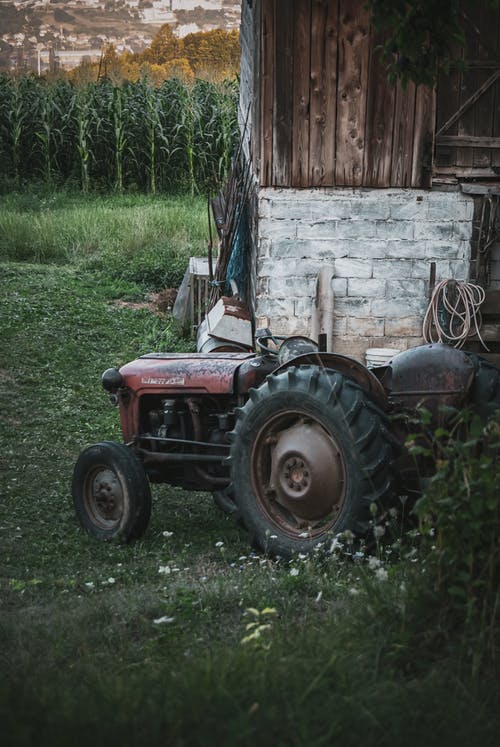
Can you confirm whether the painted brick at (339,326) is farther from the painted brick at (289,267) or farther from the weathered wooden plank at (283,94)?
the weathered wooden plank at (283,94)

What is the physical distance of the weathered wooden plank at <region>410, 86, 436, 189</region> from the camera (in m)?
9.26

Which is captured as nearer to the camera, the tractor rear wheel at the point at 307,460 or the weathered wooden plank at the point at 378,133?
the tractor rear wheel at the point at 307,460

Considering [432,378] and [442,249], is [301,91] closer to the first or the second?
[442,249]

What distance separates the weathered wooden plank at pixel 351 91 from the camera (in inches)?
357

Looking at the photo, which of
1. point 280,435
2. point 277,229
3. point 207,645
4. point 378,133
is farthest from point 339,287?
point 207,645

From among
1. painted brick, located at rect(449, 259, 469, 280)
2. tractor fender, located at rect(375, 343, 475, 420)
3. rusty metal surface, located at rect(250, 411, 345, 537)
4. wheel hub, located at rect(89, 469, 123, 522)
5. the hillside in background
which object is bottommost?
wheel hub, located at rect(89, 469, 123, 522)

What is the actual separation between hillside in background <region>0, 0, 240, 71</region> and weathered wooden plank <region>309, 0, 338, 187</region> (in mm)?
31029

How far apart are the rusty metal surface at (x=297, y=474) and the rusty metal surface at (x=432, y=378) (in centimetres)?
58

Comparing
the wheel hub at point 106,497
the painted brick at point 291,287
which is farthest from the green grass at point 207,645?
the painted brick at point 291,287

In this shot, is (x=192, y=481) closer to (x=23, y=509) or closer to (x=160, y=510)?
(x=160, y=510)

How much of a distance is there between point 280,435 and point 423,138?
5344mm

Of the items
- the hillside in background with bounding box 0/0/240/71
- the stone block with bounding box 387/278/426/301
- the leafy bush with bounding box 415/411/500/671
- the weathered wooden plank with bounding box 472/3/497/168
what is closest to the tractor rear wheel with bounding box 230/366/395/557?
the leafy bush with bounding box 415/411/500/671

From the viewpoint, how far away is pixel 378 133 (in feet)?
30.5

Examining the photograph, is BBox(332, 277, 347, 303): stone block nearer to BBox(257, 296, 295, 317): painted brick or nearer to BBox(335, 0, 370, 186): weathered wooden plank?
BBox(257, 296, 295, 317): painted brick
